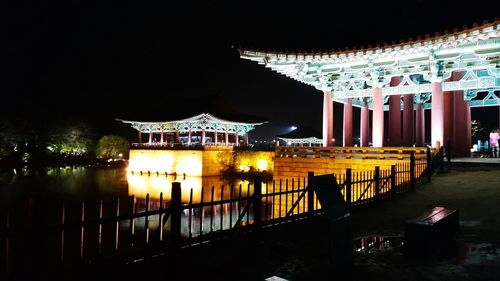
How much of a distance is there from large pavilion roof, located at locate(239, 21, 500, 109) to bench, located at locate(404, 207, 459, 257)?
10.3 metres

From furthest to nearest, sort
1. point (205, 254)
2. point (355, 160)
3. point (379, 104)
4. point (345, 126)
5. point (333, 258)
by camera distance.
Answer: point (345, 126) → point (379, 104) → point (355, 160) → point (205, 254) → point (333, 258)

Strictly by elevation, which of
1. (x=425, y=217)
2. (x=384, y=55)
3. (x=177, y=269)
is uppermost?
(x=384, y=55)

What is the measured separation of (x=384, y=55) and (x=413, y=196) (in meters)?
7.99

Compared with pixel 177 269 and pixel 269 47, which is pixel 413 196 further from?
pixel 269 47

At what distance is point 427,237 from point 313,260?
6.39 ft

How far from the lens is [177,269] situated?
5.67 meters

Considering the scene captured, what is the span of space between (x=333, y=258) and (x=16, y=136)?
186 ft

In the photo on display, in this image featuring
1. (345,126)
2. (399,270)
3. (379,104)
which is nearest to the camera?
(399,270)

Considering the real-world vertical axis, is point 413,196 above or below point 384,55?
below

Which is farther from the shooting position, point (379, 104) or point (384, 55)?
point (379, 104)

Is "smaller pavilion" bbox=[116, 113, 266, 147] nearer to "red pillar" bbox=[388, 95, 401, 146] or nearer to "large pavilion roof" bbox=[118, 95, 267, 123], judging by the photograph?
"large pavilion roof" bbox=[118, 95, 267, 123]

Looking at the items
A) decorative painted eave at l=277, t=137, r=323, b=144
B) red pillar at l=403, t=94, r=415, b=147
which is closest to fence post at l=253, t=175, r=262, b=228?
red pillar at l=403, t=94, r=415, b=147

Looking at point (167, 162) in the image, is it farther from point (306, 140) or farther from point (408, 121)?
point (408, 121)

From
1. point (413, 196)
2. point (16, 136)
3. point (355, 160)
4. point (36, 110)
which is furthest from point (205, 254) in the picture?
point (36, 110)
